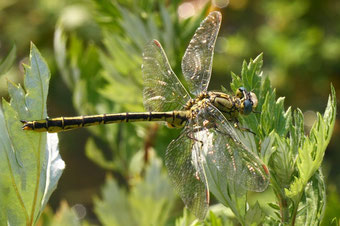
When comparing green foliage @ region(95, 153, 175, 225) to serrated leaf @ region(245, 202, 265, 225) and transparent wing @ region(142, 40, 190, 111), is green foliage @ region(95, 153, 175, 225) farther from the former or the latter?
serrated leaf @ region(245, 202, 265, 225)

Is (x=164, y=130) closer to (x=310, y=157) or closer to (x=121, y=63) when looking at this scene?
(x=121, y=63)

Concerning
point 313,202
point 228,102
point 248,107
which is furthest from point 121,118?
point 313,202

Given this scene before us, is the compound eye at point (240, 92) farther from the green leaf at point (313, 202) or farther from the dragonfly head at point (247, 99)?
the green leaf at point (313, 202)

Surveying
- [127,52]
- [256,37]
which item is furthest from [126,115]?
[256,37]

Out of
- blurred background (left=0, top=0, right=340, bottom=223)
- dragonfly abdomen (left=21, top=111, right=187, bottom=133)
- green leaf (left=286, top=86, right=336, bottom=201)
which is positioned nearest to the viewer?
green leaf (left=286, top=86, right=336, bottom=201)

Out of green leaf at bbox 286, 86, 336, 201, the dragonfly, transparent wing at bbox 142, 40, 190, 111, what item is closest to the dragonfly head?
the dragonfly

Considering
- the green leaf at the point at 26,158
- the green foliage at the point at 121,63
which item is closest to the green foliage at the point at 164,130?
the green foliage at the point at 121,63
